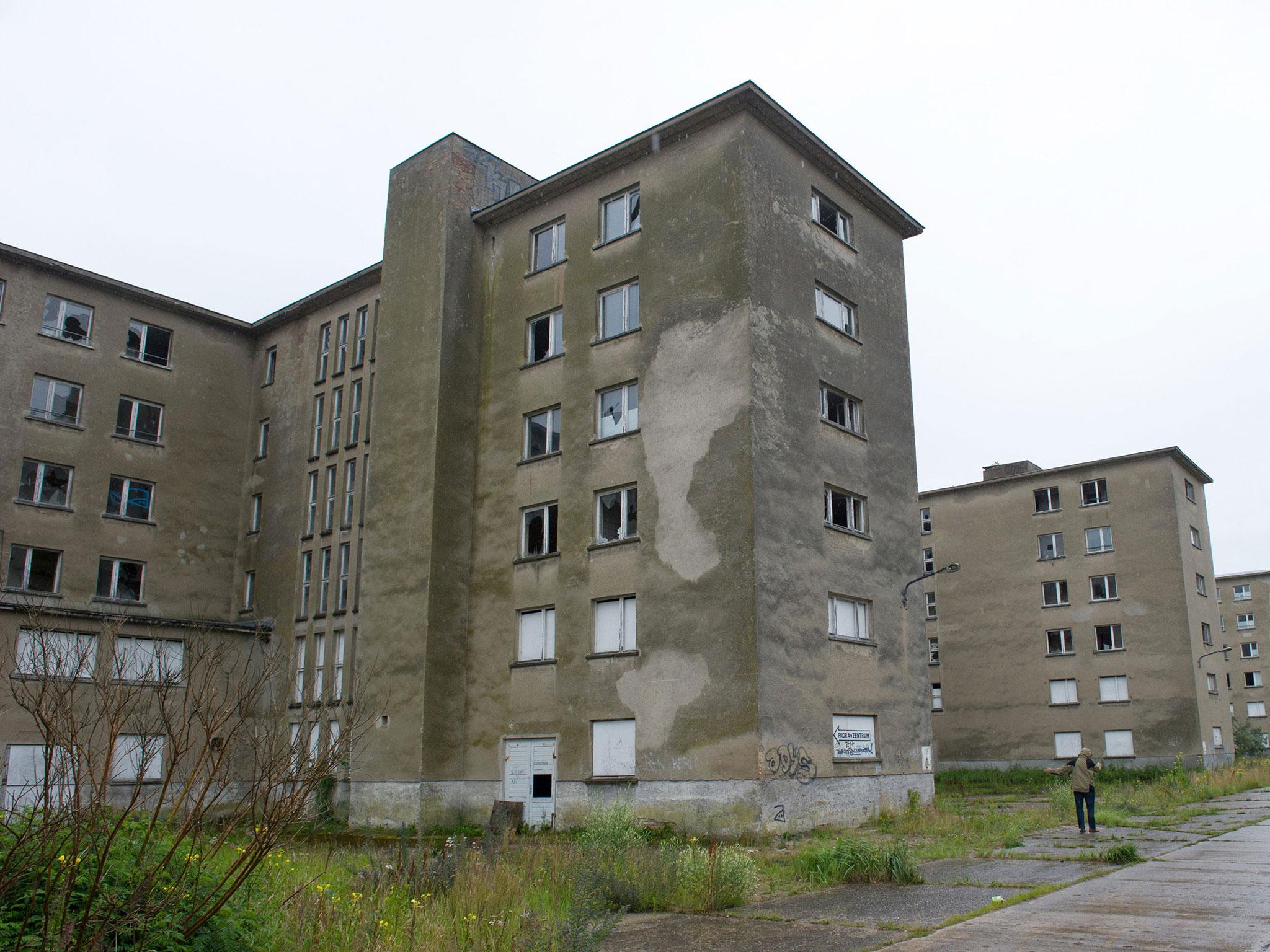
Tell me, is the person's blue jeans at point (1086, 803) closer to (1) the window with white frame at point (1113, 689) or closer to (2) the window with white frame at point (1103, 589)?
(1) the window with white frame at point (1113, 689)

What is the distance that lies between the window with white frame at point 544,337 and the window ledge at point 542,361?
2cm

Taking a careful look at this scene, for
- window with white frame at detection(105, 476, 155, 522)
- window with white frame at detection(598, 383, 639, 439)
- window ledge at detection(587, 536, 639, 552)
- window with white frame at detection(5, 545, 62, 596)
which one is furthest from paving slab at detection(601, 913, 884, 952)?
window with white frame at detection(105, 476, 155, 522)

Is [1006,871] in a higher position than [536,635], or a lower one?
lower

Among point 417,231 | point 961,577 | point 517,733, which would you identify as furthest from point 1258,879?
point 961,577

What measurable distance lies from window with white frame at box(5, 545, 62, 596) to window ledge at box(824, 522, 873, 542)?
76.0 ft

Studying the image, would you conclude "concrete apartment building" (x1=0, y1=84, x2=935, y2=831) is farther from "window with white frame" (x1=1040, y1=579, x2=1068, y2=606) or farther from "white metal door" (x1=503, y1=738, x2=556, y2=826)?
"window with white frame" (x1=1040, y1=579, x2=1068, y2=606)

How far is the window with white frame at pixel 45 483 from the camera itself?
31.8 meters

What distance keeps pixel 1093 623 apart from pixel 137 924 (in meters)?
47.5

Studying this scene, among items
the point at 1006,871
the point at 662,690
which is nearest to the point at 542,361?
the point at 662,690

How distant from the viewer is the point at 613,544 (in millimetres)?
25125

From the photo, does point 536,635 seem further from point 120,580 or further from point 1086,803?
point 120,580

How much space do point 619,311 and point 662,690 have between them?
10.0 m

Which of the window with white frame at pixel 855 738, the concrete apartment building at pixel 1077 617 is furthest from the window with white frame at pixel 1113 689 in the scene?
the window with white frame at pixel 855 738

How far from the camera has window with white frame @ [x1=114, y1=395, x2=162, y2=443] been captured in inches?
1347
